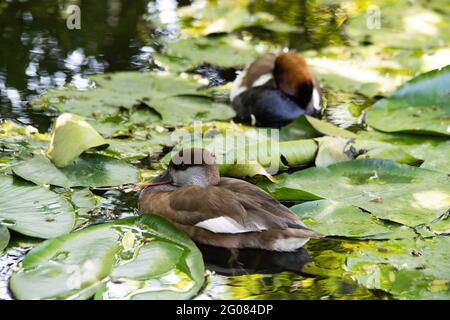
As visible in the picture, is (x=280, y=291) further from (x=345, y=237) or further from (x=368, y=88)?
(x=368, y=88)

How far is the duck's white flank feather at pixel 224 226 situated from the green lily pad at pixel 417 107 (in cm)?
196

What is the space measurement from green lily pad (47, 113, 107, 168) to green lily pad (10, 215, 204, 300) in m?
0.81

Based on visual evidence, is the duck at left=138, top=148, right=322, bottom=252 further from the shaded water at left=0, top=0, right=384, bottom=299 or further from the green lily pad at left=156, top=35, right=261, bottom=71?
the green lily pad at left=156, top=35, right=261, bottom=71

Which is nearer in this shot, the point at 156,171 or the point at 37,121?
the point at 156,171

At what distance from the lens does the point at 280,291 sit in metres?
3.72

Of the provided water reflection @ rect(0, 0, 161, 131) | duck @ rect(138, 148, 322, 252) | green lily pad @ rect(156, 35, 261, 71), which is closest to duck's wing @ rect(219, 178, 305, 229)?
duck @ rect(138, 148, 322, 252)

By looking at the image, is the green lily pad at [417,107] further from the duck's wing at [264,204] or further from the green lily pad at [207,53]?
the duck's wing at [264,204]

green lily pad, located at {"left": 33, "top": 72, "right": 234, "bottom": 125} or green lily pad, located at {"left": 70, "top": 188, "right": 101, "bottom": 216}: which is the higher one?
green lily pad, located at {"left": 70, "top": 188, "right": 101, "bottom": 216}

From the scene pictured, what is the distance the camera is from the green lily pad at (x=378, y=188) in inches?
173

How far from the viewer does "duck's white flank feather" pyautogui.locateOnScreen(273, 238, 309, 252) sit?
159 inches

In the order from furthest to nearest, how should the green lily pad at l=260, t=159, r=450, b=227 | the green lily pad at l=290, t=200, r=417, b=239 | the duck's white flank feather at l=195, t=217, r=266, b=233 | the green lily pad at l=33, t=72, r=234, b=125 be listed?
the green lily pad at l=33, t=72, r=234, b=125
the green lily pad at l=260, t=159, r=450, b=227
the green lily pad at l=290, t=200, r=417, b=239
the duck's white flank feather at l=195, t=217, r=266, b=233

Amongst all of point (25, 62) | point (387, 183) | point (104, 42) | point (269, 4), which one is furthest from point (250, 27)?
point (387, 183)

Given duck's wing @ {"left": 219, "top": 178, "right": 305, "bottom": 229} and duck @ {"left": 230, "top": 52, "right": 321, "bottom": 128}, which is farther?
duck @ {"left": 230, "top": 52, "right": 321, "bottom": 128}
